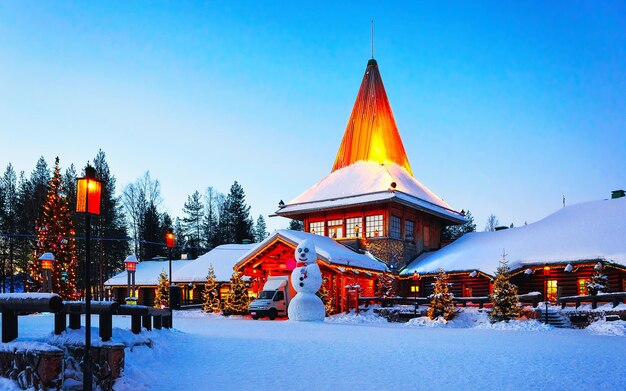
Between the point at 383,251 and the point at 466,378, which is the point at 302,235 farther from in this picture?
the point at 466,378

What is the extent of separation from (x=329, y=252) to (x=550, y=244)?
12.1 m

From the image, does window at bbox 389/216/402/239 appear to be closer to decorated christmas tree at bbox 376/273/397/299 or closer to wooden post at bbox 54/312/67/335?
decorated christmas tree at bbox 376/273/397/299

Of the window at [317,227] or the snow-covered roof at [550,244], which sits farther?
the window at [317,227]

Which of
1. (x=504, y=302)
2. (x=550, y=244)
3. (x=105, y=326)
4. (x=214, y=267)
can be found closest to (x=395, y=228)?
(x=550, y=244)

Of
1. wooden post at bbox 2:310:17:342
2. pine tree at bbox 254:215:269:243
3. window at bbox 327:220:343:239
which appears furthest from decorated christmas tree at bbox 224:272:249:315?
pine tree at bbox 254:215:269:243

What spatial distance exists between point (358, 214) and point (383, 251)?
316 centimetres

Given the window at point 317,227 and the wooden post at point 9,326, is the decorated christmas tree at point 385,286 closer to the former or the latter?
the window at point 317,227

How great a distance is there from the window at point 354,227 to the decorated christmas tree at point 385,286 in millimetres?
3764

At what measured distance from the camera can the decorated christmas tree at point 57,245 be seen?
31.8 m

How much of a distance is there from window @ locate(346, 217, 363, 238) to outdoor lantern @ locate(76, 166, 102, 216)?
87.7ft

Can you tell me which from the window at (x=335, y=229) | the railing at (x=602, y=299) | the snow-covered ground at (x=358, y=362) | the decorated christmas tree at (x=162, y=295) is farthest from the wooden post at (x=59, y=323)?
the window at (x=335, y=229)

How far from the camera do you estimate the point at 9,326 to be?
313 inches

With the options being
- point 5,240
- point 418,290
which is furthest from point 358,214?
point 5,240

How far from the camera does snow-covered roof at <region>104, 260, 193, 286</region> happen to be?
1683 inches
